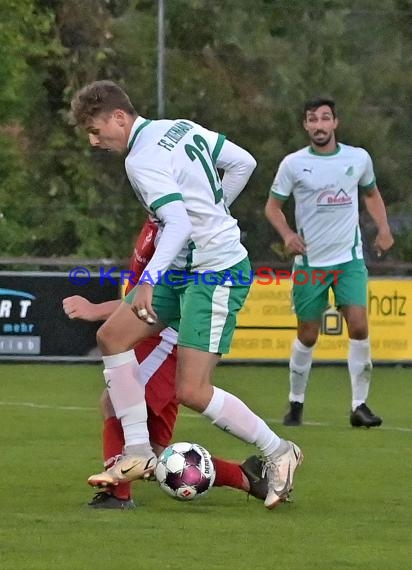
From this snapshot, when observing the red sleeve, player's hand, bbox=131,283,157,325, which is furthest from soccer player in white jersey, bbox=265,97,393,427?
player's hand, bbox=131,283,157,325

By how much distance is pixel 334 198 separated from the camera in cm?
1093

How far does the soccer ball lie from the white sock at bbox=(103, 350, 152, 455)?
133mm

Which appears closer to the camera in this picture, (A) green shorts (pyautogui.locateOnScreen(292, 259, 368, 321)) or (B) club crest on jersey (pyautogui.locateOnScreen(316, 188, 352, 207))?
(A) green shorts (pyautogui.locateOnScreen(292, 259, 368, 321))

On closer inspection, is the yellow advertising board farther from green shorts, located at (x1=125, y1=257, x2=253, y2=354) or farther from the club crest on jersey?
green shorts, located at (x1=125, y1=257, x2=253, y2=354)

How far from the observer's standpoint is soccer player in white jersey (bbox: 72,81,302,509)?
652 cm

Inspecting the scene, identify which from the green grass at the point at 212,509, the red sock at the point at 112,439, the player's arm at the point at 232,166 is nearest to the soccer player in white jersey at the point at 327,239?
the green grass at the point at 212,509

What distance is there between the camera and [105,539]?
6.02 metres

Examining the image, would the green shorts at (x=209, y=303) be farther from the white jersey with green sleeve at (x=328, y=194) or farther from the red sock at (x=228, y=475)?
the white jersey with green sleeve at (x=328, y=194)

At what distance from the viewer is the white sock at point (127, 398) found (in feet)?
22.7

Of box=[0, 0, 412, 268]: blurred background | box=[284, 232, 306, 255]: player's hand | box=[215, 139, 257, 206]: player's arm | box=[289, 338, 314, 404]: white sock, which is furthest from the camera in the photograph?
box=[0, 0, 412, 268]: blurred background

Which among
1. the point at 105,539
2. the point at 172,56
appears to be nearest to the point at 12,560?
the point at 105,539

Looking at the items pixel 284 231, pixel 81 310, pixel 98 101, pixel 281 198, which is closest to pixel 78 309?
pixel 81 310

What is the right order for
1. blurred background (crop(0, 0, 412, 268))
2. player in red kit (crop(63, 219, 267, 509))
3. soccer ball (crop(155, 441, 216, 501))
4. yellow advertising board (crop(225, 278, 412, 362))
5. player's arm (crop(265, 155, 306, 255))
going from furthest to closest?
1. blurred background (crop(0, 0, 412, 268))
2. yellow advertising board (crop(225, 278, 412, 362))
3. player's arm (crop(265, 155, 306, 255))
4. player in red kit (crop(63, 219, 267, 509))
5. soccer ball (crop(155, 441, 216, 501))

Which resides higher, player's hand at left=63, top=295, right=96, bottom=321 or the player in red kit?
player's hand at left=63, top=295, right=96, bottom=321
